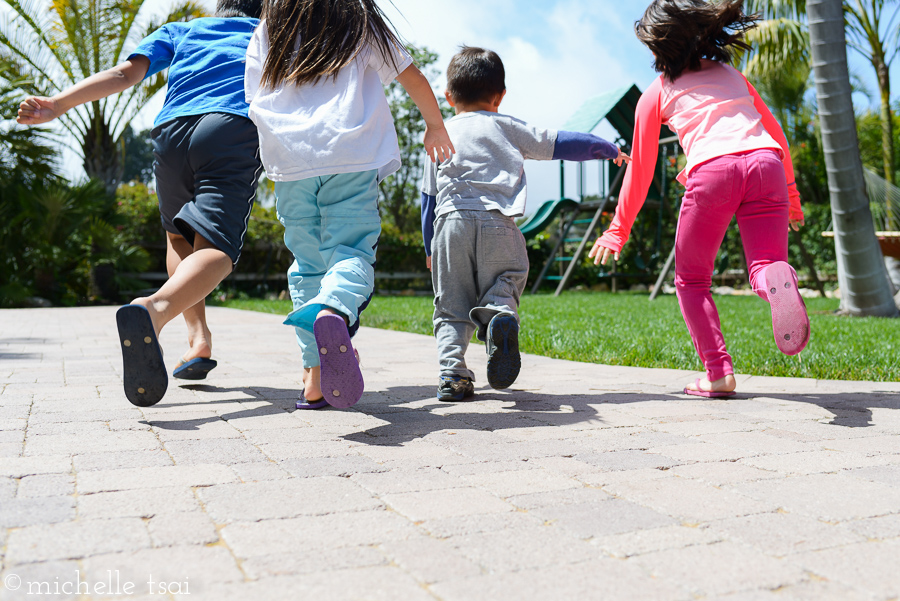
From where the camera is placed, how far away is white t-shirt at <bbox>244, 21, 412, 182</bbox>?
2387mm

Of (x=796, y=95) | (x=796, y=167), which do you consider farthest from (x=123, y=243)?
(x=796, y=95)

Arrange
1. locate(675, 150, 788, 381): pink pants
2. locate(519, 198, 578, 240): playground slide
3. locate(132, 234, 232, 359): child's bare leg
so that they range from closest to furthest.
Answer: locate(132, 234, 232, 359): child's bare leg → locate(675, 150, 788, 381): pink pants → locate(519, 198, 578, 240): playground slide

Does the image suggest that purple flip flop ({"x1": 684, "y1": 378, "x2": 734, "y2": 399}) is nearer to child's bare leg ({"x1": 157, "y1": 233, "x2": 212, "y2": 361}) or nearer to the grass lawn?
the grass lawn

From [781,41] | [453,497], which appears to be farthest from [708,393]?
[781,41]

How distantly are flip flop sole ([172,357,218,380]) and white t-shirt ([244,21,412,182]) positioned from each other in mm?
1022

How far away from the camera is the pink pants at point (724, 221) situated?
2.80m

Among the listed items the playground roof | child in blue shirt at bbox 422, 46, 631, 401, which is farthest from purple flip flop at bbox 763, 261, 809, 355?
the playground roof

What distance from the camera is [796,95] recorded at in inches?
847

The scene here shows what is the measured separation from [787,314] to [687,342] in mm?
2473

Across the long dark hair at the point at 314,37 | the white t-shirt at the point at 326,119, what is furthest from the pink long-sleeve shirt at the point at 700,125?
the long dark hair at the point at 314,37

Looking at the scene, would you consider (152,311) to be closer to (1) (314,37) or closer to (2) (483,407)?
(1) (314,37)

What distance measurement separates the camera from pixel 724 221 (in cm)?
293

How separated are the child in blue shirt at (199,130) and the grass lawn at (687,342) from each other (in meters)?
2.44

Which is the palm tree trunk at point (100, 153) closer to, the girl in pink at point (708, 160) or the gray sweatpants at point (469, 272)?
the gray sweatpants at point (469, 272)
